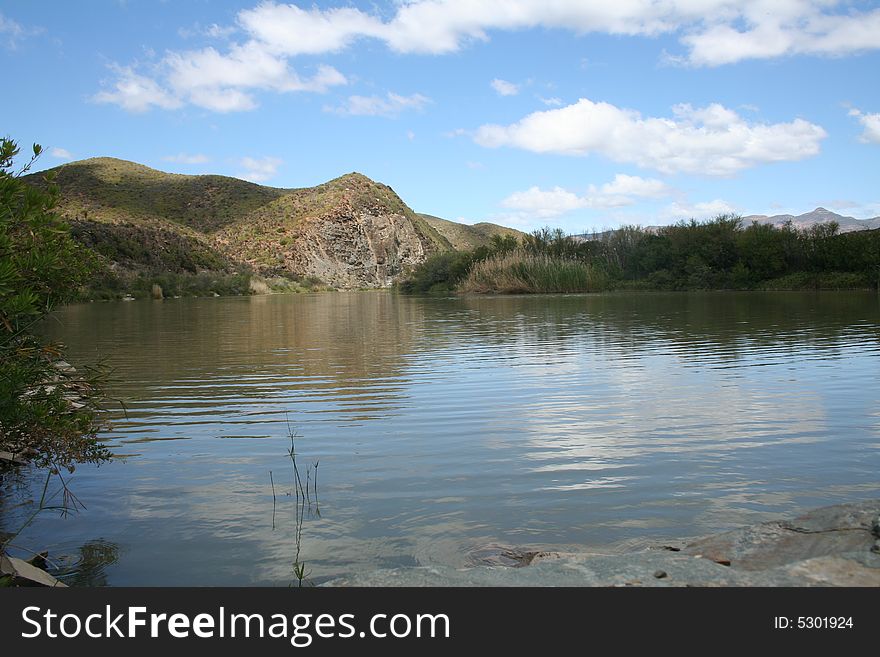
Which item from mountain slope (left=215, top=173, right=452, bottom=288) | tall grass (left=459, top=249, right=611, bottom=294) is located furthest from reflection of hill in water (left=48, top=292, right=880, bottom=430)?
mountain slope (left=215, top=173, right=452, bottom=288)

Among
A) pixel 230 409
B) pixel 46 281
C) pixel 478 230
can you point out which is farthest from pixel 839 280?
pixel 478 230

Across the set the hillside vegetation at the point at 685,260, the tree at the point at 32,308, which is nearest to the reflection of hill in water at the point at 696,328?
the tree at the point at 32,308

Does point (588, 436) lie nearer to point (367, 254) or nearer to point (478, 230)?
point (367, 254)

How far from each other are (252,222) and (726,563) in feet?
301

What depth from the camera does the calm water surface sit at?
165 inches

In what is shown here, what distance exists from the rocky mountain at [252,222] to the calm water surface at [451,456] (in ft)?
194

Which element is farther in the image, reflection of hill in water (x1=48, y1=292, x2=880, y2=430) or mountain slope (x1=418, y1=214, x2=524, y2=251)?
mountain slope (x1=418, y1=214, x2=524, y2=251)

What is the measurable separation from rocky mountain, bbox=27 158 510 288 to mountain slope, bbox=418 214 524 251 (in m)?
21.6

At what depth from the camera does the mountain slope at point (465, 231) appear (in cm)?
13412

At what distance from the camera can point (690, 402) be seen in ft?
27.0

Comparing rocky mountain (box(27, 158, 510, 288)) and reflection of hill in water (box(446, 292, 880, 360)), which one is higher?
rocky mountain (box(27, 158, 510, 288))

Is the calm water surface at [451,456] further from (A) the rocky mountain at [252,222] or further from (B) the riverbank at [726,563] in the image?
(A) the rocky mountain at [252,222]

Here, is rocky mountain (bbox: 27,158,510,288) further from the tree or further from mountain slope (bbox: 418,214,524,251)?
the tree
